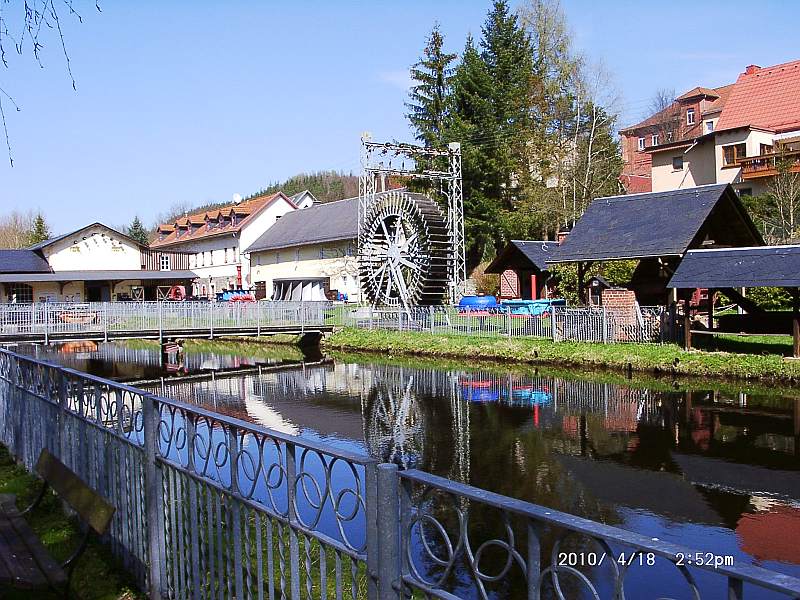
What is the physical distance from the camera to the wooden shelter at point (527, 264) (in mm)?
35062

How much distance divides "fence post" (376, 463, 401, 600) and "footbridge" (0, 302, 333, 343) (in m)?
25.4

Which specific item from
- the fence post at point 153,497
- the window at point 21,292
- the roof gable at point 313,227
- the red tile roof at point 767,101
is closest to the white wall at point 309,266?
the roof gable at point 313,227

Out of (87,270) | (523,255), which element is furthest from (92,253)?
(523,255)

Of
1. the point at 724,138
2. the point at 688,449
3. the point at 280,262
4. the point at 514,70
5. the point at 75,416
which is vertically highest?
the point at 514,70

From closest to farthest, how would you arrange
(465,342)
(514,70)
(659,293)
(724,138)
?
(659,293) < (465,342) < (724,138) < (514,70)

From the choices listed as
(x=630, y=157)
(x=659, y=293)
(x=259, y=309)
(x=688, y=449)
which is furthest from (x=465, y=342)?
(x=630, y=157)

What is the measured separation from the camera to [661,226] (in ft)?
82.4

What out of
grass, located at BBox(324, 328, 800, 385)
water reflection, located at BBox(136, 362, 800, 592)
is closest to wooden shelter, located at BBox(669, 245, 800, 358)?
grass, located at BBox(324, 328, 800, 385)

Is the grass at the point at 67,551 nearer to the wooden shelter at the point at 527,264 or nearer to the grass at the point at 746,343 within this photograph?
the grass at the point at 746,343

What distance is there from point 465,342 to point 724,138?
81.8 feet

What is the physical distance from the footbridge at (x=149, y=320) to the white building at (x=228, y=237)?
26144mm

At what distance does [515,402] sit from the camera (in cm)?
1797

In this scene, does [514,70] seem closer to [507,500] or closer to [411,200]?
[411,200]

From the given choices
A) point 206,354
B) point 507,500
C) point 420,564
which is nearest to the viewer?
point 507,500
